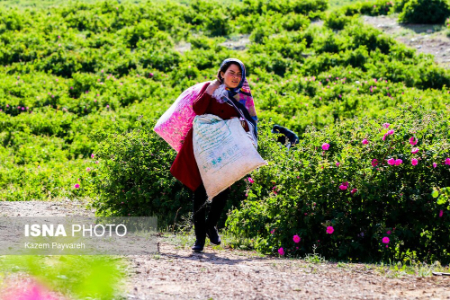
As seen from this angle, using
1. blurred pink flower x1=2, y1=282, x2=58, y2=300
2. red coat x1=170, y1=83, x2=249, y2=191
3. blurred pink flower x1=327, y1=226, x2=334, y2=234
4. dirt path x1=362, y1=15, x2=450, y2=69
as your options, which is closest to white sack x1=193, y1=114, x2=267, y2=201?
red coat x1=170, y1=83, x2=249, y2=191

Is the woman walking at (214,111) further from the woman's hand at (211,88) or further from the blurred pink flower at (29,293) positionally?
the blurred pink flower at (29,293)

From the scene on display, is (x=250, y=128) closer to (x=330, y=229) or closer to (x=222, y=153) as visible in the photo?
(x=222, y=153)

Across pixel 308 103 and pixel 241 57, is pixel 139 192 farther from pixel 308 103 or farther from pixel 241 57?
pixel 241 57

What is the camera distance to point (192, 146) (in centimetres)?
504

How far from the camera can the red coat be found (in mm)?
4980

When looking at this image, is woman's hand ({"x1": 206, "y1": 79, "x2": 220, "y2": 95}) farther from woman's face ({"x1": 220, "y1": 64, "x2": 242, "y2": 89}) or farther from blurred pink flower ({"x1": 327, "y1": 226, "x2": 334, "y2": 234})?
blurred pink flower ({"x1": 327, "y1": 226, "x2": 334, "y2": 234})

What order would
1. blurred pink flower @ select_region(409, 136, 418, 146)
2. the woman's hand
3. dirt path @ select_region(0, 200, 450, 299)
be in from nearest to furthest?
1. dirt path @ select_region(0, 200, 450, 299)
2. the woman's hand
3. blurred pink flower @ select_region(409, 136, 418, 146)

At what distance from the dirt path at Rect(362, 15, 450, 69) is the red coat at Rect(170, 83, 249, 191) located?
31.3 feet

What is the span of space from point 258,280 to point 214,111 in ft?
5.06

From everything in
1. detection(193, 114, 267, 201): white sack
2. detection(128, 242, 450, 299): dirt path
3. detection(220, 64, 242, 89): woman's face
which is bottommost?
detection(128, 242, 450, 299): dirt path

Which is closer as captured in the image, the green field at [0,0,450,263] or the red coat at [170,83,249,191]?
the red coat at [170,83,249,191]

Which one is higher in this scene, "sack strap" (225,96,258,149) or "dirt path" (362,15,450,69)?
"dirt path" (362,15,450,69)

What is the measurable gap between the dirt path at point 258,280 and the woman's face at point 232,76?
55.8 inches

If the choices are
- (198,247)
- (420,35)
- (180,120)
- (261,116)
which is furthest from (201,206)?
(420,35)
